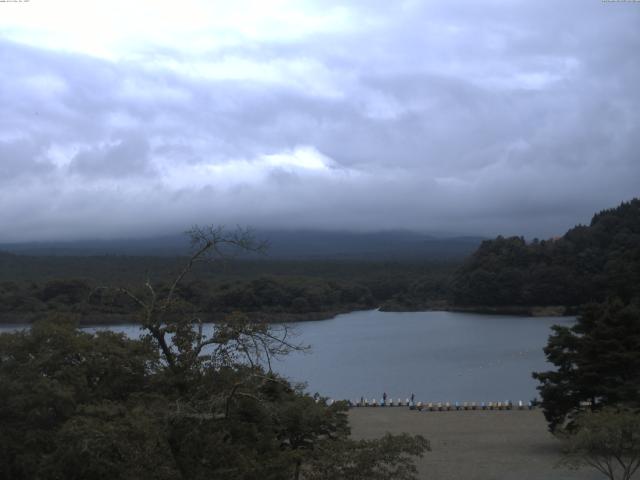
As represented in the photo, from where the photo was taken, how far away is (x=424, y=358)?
40875 mm

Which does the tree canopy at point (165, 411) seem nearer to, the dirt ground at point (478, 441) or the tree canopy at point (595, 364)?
the dirt ground at point (478, 441)

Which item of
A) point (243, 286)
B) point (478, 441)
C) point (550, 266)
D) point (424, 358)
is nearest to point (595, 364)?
point (478, 441)

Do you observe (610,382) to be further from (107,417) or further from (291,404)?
(107,417)

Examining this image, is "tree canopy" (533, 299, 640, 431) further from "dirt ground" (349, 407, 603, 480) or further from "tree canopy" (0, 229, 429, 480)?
"tree canopy" (0, 229, 429, 480)

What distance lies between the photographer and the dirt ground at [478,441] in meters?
15.8

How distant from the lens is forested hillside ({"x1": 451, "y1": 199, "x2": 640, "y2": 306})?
203 ft

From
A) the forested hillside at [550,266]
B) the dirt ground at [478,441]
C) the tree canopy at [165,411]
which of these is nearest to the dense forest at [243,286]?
the forested hillside at [550,266]

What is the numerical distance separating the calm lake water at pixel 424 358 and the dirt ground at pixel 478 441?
3687 mm

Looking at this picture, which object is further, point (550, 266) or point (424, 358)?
point (550, 266)

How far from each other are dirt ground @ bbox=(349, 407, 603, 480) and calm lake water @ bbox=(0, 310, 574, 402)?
3.69m

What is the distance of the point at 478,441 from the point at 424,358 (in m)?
21.0

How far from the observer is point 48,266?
67.9 meters

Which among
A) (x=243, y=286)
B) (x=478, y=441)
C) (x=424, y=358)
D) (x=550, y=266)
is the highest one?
(x=550, y=266)

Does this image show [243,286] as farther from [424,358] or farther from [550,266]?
[550,266]
